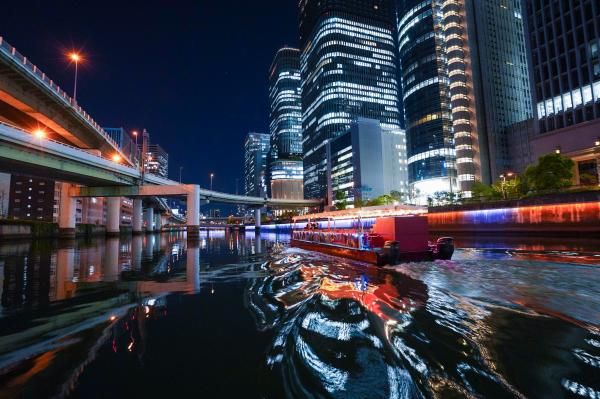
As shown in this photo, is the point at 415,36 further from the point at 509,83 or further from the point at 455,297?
the point at 455,297

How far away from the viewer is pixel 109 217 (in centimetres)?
6862

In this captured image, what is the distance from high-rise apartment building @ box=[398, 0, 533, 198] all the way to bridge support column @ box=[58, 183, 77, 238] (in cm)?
10116

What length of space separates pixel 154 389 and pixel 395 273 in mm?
12208

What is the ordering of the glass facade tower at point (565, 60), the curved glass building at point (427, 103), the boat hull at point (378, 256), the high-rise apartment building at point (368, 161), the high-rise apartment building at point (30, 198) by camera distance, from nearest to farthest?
the boat hull at point (378, 256) < the glass facade tower at point (565, 60) < the curved glass building at point (427, 103) < the high-rise apartment building at point (30, 198) < the high-rise apartment building at point (368, 161)

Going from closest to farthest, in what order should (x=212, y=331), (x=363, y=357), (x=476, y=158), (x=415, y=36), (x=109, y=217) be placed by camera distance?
1. (x=363, y=357)
2. (x=212, y=331)
3. (x=109, y=217)
4. (x=476, y=158)
5. (x=415, y=36)

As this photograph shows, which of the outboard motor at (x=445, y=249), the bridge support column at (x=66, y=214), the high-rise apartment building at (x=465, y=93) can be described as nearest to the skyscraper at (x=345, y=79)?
the high-rise apartment building at (x=465, y=93)

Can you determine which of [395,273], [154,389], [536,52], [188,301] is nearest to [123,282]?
[188,301]

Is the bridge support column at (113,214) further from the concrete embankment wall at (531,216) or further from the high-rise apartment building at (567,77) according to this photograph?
the high-rise apartment building at (567,77)

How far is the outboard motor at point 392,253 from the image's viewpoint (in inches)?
649

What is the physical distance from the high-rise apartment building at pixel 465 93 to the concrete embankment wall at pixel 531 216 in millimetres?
59695

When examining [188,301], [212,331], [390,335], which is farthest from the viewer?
[188,301]

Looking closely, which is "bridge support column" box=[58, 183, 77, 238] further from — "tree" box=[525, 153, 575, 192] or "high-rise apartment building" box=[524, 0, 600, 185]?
"high-rise apartment building" box=[524, 0, 600, 185]

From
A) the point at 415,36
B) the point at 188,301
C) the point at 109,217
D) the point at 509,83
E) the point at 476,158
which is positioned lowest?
the point at 188,301

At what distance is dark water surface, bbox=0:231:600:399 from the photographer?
180 inches
